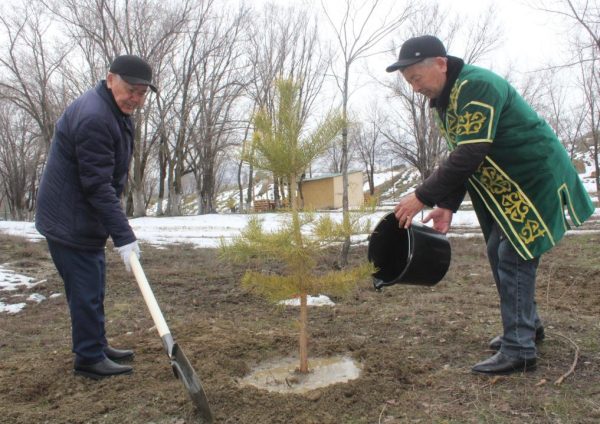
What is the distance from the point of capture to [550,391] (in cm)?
266

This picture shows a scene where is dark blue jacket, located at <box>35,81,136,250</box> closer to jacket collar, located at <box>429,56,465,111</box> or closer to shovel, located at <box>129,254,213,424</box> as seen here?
shovel, located at <box>129,254,213,424</box>

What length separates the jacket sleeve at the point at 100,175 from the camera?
9.53ft

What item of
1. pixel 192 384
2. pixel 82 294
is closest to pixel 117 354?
pixel 82 294

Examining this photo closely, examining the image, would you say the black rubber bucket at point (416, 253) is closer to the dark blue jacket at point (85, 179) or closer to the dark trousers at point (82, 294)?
the dark blue jacket at point (85, 179)

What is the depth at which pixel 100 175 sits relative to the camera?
9.56 feet

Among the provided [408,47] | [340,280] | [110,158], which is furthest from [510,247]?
[110,158]

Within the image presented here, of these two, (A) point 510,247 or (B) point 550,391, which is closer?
(B) point 550,391

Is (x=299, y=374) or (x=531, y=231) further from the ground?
(x=531, y=231)

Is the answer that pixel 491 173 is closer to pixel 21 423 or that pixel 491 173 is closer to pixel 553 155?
pixel 553 155

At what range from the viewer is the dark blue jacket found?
2916 millimetres

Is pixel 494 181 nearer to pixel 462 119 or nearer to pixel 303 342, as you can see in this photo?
pixel 462 119

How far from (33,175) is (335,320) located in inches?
1623

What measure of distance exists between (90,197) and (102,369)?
3.59ft

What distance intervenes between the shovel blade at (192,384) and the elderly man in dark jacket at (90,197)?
2.33 feet
